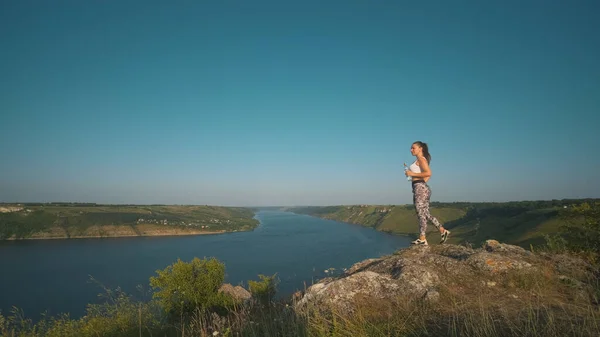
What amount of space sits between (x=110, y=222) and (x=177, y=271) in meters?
185

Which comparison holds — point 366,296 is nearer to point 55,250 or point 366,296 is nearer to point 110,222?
point 55,250

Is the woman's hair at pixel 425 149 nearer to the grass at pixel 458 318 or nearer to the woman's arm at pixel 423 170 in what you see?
the woman's arm at pixel 423 170

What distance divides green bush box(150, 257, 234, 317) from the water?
30.9 m

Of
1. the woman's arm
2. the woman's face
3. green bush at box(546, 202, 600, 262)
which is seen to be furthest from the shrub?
green bush at box(546, 202, 600, 262)

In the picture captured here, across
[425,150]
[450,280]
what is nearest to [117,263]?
[425,150]

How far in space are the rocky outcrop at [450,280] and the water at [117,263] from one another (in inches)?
2008

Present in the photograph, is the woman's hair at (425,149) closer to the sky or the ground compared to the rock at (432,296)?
closer to the sky

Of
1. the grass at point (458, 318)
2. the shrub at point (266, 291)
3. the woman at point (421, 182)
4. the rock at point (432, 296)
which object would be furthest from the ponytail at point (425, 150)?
the shrub at point (266, 291)

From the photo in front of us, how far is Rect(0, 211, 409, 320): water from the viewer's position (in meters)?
66.6

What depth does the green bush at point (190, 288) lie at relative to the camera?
65.5 ft

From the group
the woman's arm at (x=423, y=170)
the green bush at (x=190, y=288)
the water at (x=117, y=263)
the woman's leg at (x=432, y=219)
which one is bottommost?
the water at (x=117, y=263)

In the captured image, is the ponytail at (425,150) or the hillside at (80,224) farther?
the hillside at (80,224)

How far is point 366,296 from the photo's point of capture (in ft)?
17.2

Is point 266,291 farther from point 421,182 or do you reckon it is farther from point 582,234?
point 582,234
